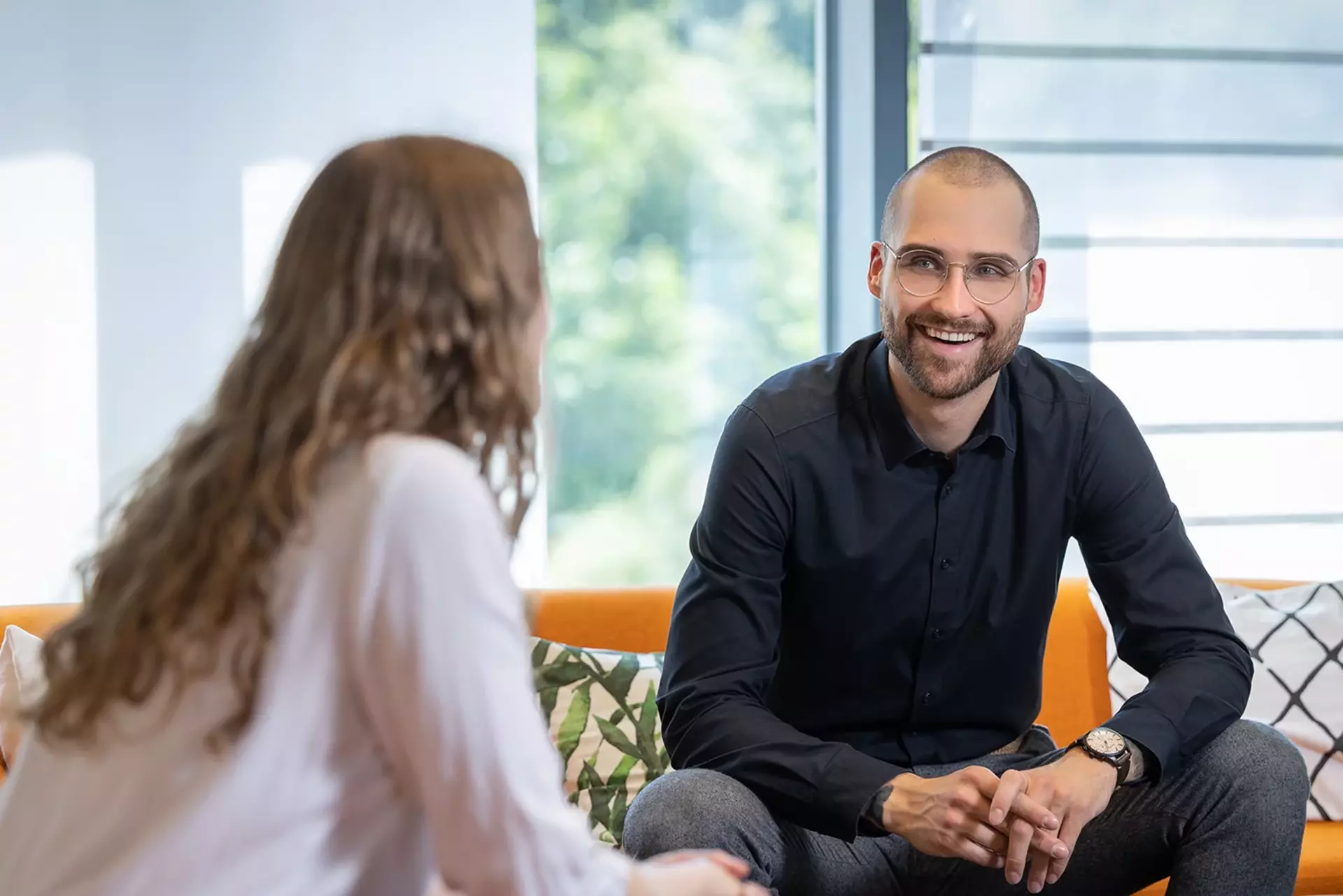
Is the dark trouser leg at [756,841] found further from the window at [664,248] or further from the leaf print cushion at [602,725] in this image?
the window at [664,248]

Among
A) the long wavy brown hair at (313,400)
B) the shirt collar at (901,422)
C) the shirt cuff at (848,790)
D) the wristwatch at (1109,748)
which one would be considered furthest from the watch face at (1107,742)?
the long wavy brown hair at (313,400)

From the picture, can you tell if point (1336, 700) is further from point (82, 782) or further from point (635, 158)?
point (82, 782)

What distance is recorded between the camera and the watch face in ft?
5.21

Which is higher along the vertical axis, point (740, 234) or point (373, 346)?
point (740, 234)

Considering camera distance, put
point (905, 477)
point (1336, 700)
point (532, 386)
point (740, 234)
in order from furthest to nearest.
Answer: point (740, 234) < point (1336, 700) < point (905, 477) < point (532, 386)

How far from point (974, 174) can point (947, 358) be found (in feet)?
0.88

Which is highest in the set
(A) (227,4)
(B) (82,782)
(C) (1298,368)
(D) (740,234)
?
(A) (227,4)

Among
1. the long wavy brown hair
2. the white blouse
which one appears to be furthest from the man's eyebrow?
the white blouse

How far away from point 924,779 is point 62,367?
199 cm

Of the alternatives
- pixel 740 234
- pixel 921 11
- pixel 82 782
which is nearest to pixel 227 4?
pixel 740 234

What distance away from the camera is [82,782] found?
89cm

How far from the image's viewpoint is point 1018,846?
146 centimetres

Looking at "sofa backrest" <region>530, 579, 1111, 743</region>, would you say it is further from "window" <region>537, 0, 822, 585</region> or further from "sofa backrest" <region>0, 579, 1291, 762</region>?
"window" <region>537, 0, 822, 585</region>

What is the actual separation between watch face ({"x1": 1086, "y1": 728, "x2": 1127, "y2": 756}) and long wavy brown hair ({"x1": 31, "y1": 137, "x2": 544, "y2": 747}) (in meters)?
0.94
